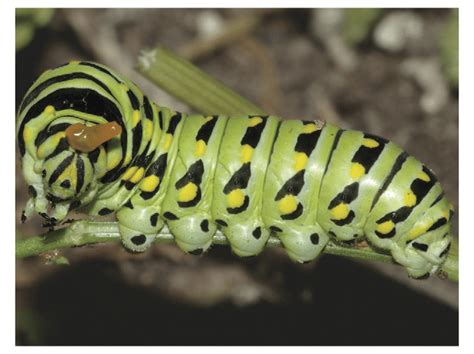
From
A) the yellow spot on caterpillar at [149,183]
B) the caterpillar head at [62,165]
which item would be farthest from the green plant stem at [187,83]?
the caterpillar head at [62,165]

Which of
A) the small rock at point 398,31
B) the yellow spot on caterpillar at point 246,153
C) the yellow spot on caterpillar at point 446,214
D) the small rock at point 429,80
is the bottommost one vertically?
the yellow spot on caterpillar at point 446,214

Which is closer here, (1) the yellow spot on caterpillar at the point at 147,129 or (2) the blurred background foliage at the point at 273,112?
(1) the yellow spot on caterpillar at the point at 147,129

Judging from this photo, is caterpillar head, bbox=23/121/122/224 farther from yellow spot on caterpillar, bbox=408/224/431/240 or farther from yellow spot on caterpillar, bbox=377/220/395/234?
yellow spot on caterpillar, bbox=408/224/431/240

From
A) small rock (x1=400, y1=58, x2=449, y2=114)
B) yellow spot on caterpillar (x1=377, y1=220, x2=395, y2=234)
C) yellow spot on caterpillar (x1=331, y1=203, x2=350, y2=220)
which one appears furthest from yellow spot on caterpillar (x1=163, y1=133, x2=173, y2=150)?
small rock (x1=400, y1=58, x2=449, y2=114)

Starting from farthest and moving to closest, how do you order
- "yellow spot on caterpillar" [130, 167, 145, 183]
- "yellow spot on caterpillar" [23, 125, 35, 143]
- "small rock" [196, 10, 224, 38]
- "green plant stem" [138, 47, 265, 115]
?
"small rock" [196, 10, 224, 38], "green plant stem" [138, 47, 265, 115], "yellow spot on caterpillar" [130, 167, 145, 183], "yellow spot on caterpillar" [23, 125, 35, 143]

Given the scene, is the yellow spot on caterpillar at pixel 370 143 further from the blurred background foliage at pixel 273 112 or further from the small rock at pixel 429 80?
the small rock at pixel 429 80

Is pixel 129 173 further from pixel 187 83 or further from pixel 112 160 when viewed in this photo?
pixel 187 83

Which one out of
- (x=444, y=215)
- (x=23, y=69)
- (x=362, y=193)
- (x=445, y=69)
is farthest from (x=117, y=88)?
(x=445, y=69)
